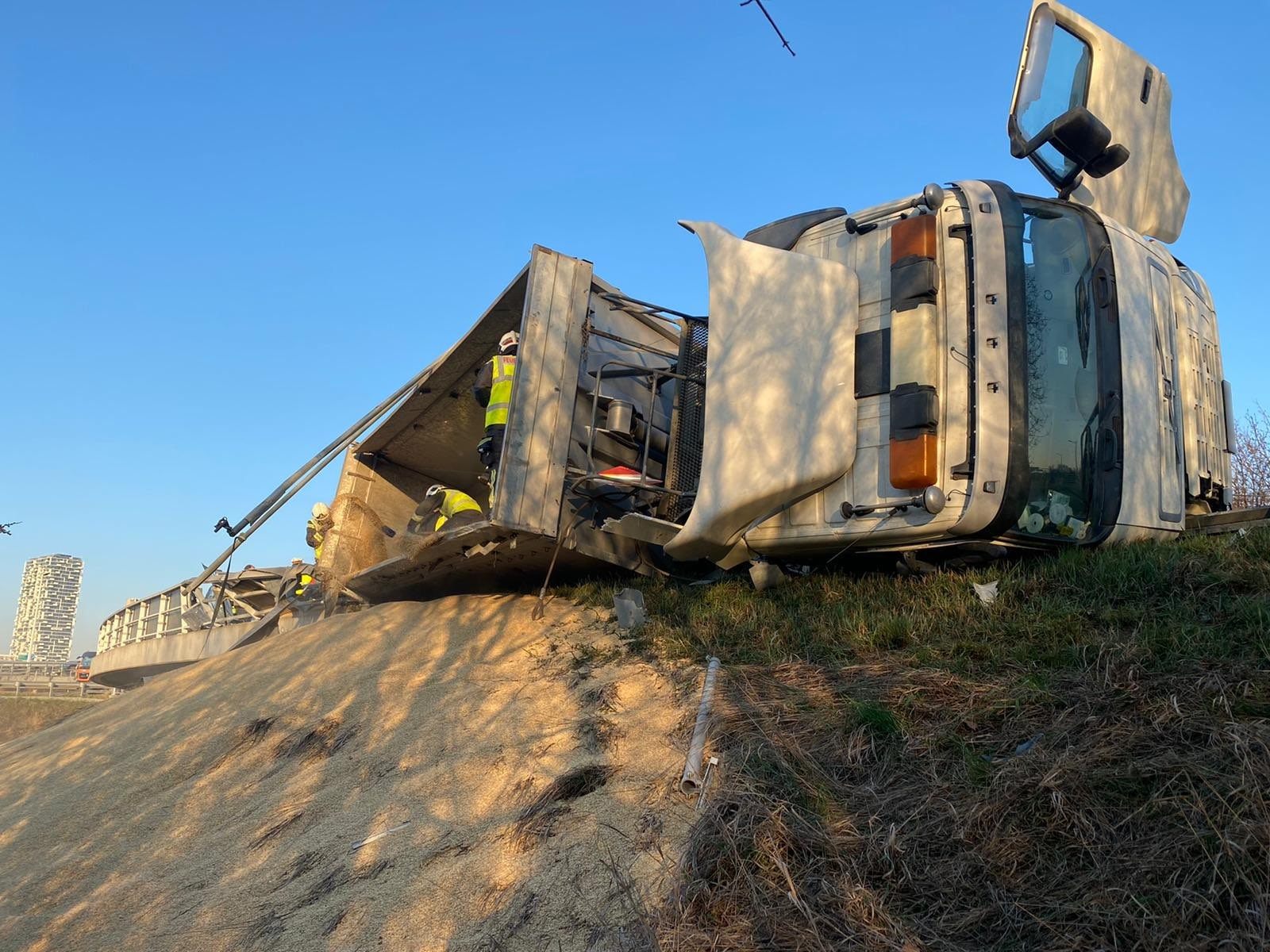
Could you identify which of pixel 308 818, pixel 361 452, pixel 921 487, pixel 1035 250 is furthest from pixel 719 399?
pixel 361 452

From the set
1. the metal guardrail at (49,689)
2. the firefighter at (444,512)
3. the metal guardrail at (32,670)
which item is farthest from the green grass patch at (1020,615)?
the metal guardrail at (32,670)

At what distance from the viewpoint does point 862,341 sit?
17.5 ft

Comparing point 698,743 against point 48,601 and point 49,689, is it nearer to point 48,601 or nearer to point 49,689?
point 49,689

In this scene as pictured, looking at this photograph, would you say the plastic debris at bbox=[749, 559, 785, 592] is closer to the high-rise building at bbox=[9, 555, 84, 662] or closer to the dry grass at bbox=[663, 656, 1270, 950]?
the dry grass at bbox=[663, 656, 1270, 950]

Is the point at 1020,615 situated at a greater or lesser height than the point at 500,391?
lesser

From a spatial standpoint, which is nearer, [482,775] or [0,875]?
[482,775]

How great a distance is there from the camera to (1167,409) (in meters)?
5.36

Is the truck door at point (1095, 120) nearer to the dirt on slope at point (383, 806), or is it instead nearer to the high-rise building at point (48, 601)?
the dirt on slope at point (383, 806)

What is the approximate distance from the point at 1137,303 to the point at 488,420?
383 cm

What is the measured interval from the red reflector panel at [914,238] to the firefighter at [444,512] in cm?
336

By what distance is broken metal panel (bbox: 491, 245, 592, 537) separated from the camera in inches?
236

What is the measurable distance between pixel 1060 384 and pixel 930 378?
64 centimetres

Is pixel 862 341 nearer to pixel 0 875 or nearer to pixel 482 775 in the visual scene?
pixel 482 775

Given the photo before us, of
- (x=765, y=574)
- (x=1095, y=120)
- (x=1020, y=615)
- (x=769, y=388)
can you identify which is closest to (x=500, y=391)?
(x=769, y=388)
